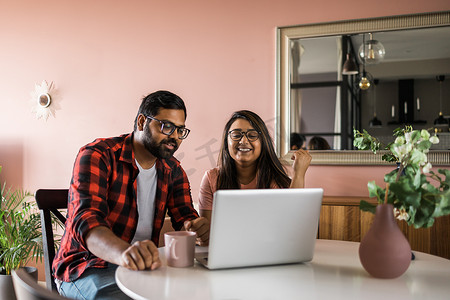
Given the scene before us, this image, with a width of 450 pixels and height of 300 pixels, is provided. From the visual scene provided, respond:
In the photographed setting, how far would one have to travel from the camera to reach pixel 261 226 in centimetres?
119

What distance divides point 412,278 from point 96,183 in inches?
41.1

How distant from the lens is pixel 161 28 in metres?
3.22

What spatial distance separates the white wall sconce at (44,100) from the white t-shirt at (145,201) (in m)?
1.97

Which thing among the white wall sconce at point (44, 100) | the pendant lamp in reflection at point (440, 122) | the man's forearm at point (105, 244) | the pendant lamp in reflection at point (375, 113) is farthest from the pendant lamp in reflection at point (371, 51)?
the white wall sconce at point (44, 100)

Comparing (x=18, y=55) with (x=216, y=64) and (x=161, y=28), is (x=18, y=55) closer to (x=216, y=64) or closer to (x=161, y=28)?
(x=161, y=28)

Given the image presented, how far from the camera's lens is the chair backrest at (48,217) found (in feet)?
5.74

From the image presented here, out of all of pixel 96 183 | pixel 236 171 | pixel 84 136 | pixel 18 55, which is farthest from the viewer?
pixel 18 55

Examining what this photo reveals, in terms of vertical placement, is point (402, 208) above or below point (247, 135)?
below

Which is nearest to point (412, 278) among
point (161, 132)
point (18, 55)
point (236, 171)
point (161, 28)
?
point (161, 132)

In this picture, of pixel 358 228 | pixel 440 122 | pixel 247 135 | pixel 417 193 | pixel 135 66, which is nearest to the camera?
pixel 417 193

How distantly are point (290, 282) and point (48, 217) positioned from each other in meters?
1.13

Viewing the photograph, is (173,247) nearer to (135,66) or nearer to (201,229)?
(201,229)

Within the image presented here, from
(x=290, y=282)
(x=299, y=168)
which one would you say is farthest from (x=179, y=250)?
(x=299, y=168)

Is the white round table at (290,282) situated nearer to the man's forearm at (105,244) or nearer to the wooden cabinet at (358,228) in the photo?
the man's forearm at (105,244)
